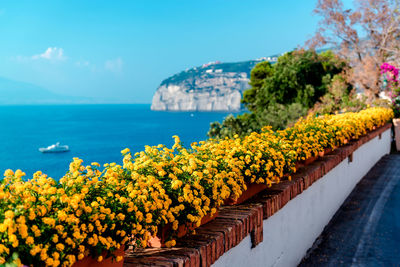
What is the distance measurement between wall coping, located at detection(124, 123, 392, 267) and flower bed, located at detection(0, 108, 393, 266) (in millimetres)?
118

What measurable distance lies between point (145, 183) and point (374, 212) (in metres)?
5.32

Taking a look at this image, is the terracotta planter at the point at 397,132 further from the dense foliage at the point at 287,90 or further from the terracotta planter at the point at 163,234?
the dense foliage at the point at 287,90

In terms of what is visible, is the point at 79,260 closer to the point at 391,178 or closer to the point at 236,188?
the point at 236,188

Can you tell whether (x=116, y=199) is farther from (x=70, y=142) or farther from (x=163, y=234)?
(x=70, y=142)

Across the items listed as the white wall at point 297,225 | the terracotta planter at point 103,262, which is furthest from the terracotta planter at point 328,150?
the terracotta planter at point 103,262

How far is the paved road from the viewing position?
450cm

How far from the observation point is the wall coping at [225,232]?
7.43 ft

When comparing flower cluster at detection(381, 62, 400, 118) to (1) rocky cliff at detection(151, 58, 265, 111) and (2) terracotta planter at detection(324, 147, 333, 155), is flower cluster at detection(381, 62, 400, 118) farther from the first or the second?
(1) rocky cliff at detection(151, 58, 265, 111)

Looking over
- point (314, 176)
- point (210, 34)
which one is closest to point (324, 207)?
point (314, 176)

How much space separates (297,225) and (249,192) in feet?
4.15

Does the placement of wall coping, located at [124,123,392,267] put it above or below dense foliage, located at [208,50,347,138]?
below

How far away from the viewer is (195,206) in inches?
98.7

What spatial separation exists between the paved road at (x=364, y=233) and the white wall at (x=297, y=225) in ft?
0.54

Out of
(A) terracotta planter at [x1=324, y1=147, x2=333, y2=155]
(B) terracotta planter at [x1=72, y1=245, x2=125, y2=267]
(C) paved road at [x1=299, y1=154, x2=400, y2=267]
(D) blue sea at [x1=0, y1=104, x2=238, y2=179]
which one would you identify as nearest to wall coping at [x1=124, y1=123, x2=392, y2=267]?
(B) terracotta planter at [x1=72, y1=245, x2=125, y2=267]
